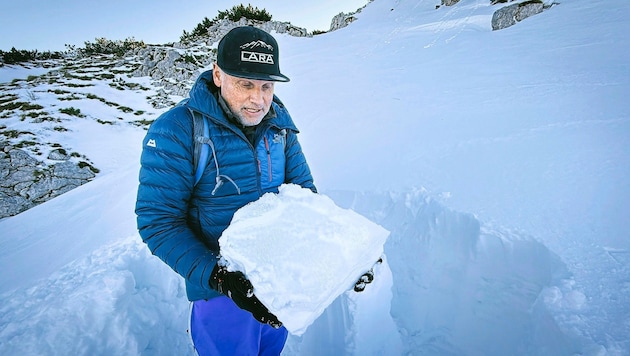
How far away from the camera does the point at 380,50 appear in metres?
8.45

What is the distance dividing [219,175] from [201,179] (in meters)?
0.10

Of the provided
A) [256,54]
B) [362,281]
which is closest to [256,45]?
[256,54]

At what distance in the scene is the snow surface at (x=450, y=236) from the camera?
5.75 feet

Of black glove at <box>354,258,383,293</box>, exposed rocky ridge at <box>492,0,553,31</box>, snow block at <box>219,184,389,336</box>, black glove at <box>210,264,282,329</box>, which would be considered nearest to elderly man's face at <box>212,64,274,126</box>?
snow block at <box>219,184,389,336</box>

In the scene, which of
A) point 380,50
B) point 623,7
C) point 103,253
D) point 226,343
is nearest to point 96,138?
point 103,253

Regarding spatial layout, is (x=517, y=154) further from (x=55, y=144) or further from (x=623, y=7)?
(x=55, y=144)

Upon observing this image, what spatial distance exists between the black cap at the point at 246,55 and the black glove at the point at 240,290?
94 centimetres

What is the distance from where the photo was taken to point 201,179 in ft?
4.93

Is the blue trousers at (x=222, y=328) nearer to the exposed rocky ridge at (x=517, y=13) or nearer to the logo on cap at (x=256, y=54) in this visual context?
the logo on cap at (x=256, y=54)

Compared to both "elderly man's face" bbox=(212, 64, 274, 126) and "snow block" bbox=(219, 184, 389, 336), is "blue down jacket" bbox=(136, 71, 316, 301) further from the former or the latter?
"snow block" bbox=(219, 184, 389, 336)

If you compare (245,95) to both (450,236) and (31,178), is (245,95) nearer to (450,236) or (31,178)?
(450,236)

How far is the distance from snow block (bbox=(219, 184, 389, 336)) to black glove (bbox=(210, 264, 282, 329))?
0.04m

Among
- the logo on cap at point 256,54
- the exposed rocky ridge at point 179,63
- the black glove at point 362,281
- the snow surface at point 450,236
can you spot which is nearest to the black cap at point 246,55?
the logo on cap at point 256,54

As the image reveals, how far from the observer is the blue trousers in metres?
1.67
